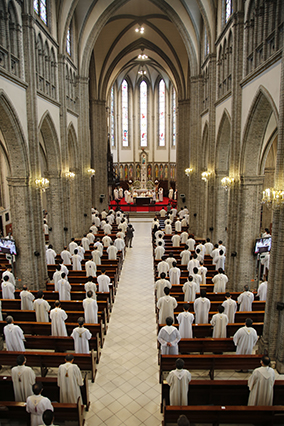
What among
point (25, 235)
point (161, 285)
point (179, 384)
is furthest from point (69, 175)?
point (179, 384)

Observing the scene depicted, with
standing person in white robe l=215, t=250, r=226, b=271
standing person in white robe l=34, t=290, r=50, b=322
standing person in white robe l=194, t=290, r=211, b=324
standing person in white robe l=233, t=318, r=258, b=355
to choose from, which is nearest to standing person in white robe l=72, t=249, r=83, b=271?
standing person in white robe l=34, t=290, r=50, b=322

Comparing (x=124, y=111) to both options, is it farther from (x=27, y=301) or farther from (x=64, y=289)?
(x=27, y=301)

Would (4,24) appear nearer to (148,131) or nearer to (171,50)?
(171,50)

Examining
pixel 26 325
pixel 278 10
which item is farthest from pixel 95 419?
pixel 278 10

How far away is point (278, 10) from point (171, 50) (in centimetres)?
2214

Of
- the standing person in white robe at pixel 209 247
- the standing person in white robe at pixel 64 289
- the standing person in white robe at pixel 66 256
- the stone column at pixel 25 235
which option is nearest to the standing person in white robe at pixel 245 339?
the standing person in white robe at pixel 64 289

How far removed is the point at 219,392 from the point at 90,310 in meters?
4.29

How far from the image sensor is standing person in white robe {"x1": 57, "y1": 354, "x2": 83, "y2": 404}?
627 cm

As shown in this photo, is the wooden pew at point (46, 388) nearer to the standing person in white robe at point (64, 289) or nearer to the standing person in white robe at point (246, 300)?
the standing person in white robe at point (64, 289)

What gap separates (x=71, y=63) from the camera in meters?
19.8

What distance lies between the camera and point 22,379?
20.6 feet

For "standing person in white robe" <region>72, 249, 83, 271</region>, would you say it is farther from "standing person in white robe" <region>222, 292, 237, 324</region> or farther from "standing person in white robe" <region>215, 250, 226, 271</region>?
"standing person in white robe" <region>222, 292, 237, 324</region>

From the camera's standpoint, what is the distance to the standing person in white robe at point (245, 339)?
7559 mm

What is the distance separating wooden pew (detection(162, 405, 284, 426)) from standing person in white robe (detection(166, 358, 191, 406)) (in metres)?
0.34
